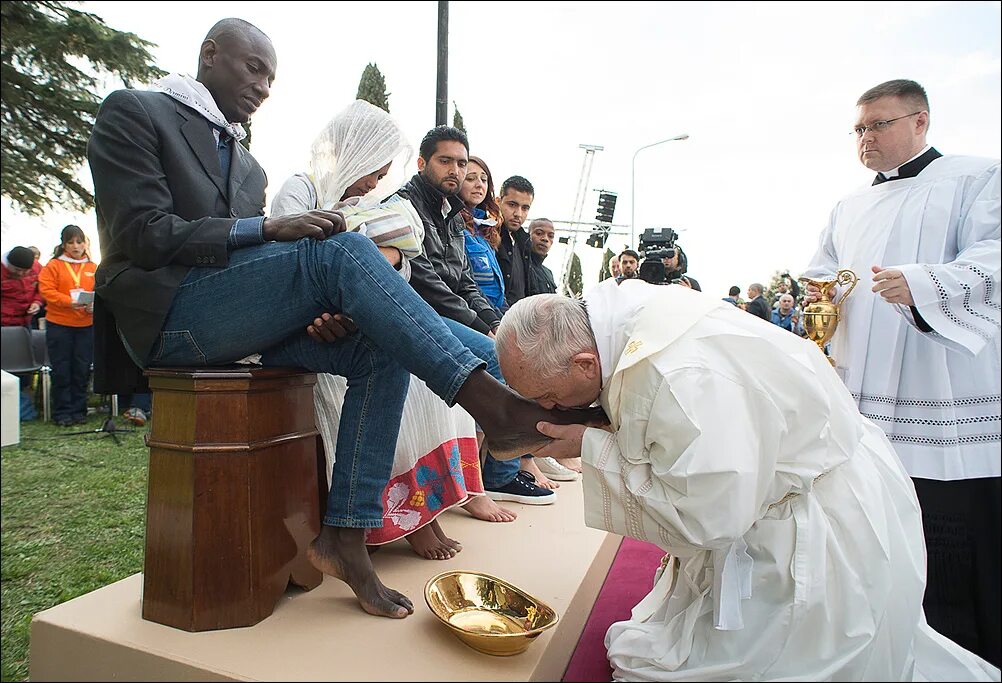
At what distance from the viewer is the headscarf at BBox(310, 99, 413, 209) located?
2.70 meters

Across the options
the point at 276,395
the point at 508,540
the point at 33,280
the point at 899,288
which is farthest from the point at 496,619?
the point at 33,280

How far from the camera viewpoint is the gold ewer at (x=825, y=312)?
9.87 ft

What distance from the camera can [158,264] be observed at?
1887 millimetres

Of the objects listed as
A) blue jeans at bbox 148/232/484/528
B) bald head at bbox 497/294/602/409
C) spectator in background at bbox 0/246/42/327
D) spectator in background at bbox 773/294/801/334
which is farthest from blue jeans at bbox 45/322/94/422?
spectator in background at bbox 773/294/801/334

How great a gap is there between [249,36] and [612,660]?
7.80ft

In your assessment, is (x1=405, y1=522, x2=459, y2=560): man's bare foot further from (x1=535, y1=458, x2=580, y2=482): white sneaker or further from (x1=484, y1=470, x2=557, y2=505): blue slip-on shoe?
(x1=535, y1=458, x2=580, y2=482): white sneaker

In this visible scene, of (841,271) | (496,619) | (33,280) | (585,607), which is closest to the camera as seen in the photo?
(496,619)

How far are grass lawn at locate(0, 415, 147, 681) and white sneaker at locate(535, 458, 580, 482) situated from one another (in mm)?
2297

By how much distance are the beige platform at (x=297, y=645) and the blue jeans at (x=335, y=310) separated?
30cm

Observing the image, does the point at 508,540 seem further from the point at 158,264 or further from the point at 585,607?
the point at 158,264

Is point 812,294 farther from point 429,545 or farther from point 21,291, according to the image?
point 21,291

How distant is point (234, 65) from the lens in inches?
89.4

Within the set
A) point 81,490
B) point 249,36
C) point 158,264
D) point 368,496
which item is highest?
point 249,36

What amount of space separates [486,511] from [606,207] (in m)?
7.52
